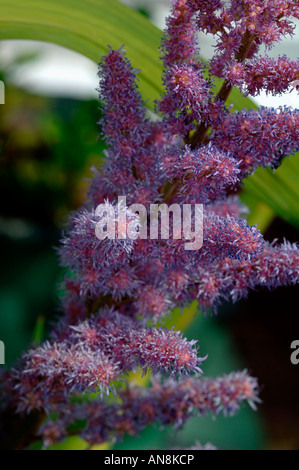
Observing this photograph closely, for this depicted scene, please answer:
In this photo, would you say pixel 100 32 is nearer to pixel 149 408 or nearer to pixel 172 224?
pixel 172 224

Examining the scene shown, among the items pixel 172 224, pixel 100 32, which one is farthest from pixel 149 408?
pixel 100 32

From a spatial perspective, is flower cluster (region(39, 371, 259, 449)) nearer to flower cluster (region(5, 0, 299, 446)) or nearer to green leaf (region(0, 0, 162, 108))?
flower cluster (region(5, 0, 299, 446))

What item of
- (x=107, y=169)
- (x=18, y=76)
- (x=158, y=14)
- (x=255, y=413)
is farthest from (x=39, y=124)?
(x=255, y=413)

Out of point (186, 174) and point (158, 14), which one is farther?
point (158, 14)

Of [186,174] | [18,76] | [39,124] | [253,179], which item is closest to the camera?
[186,174]

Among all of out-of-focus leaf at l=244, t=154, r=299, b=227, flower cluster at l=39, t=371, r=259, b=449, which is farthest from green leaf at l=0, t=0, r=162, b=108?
flower cluster at l=39, t=371, r=259, b=449

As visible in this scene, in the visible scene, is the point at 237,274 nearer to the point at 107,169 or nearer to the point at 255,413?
the point at 107,169
